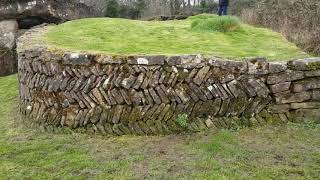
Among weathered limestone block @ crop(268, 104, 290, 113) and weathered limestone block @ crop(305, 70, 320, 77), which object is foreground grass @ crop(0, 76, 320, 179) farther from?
weathered limestone block @ crop(305, 70, 320, 77)

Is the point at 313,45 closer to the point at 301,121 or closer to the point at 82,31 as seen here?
the point at 301,121

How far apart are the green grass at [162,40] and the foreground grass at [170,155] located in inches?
66.5

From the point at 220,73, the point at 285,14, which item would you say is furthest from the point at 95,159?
the point at 285,14

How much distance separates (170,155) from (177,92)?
3.60 ft

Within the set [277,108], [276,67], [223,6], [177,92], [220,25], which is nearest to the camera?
[177,92]

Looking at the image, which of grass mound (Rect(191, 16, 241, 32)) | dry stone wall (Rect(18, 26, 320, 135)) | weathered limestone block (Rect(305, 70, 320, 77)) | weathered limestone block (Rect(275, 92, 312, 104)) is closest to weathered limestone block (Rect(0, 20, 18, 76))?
grass mound (Rect(191, 16, 241, 32))

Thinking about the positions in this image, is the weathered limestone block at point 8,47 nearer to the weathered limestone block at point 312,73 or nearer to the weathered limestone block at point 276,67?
the weathered limestone block at point 276,67

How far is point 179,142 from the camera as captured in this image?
6.45 metres

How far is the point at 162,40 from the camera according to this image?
968cm

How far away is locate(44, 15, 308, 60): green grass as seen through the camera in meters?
8.33

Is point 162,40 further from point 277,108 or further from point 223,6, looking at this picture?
point 223,6

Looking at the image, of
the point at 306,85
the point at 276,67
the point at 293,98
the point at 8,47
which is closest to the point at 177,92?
the point at 276,67

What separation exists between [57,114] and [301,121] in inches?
153

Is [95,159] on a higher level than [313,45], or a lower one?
lower
